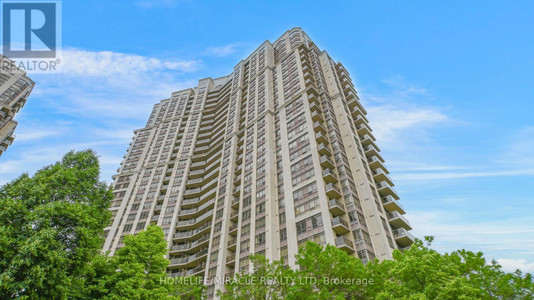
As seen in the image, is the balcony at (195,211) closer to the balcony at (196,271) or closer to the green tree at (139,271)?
the balcony at (196,271)

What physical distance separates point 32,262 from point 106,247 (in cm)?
4406

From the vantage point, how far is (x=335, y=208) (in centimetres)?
3678

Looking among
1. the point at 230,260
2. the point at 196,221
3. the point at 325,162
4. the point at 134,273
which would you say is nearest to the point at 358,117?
the point at 325,162

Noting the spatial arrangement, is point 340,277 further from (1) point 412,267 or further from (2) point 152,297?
(2) point 152,297

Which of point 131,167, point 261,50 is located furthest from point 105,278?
point 261,50

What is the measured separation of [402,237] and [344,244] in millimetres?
9011

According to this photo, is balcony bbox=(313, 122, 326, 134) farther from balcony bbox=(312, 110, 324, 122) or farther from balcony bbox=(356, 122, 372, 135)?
balcony bbox=(356, 122, 372, 135)

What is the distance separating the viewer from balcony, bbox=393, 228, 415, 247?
1451 inches

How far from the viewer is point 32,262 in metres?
13.9

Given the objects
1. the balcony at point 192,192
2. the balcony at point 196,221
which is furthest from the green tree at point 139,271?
the balcony at point 192,192

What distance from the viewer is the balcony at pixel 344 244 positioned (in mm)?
32938

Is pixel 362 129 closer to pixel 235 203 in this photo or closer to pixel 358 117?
pixel 358 117

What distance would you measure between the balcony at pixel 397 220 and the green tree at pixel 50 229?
34108 mm

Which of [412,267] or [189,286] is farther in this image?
[189,286]
